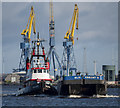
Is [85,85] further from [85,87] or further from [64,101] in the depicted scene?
[64,101]

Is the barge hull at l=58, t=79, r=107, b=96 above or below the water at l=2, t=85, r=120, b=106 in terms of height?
above

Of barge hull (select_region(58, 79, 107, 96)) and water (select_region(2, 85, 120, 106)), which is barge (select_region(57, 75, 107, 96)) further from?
water (select_region(2, 85, 120, 106))

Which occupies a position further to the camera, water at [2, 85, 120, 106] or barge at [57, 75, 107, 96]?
barge at [57, 75, 107, 96]

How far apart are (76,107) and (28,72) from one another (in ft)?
96.0

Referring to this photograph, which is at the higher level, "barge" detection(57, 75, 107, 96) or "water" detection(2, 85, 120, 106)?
"barge" detection(57, 75, 107, 96)

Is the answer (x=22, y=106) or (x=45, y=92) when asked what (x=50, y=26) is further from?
(x=22, y=106)

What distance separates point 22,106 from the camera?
56844 mm

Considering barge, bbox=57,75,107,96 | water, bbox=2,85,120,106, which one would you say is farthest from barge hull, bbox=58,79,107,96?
water, bbox=2,85,120,106

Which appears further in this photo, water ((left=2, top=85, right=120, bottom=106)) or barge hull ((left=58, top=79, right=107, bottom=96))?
barge hull ((left=58, top=79, right=107, bottom=96))

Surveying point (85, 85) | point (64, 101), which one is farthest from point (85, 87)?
point (64, 101)

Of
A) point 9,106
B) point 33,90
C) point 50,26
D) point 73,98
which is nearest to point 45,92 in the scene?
point 33,90

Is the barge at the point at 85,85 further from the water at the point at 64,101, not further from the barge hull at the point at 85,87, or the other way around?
the water at the point at 64,101

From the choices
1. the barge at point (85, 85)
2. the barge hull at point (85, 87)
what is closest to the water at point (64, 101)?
the barge hull at point (85, 87)

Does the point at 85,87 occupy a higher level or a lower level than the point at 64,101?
higher
